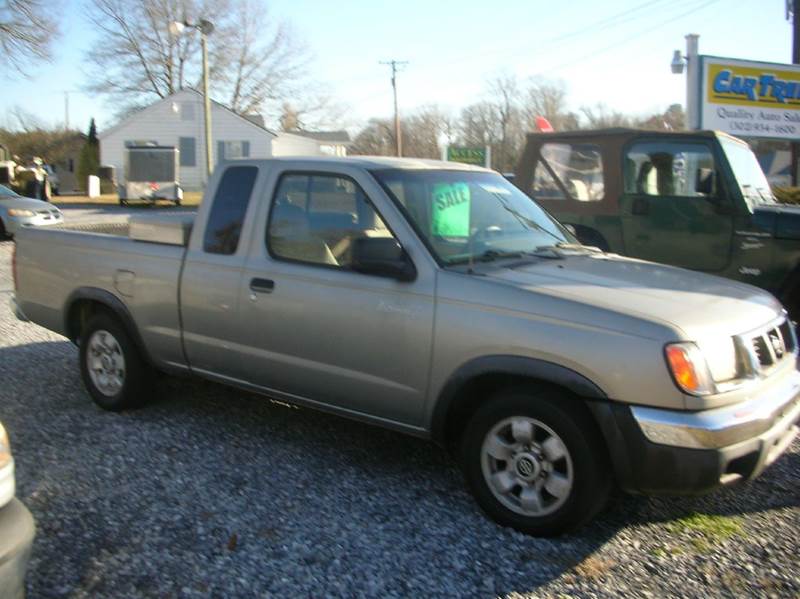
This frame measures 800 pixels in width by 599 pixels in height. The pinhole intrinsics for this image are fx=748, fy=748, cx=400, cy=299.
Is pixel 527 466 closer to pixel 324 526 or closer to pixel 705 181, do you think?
pixel 324 526

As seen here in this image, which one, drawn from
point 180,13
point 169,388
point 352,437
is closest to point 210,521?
point 352,437

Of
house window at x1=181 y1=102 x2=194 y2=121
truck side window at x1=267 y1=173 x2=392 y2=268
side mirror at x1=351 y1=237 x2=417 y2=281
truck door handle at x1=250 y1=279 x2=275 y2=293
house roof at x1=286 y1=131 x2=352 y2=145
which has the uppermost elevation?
house roof at x1=286 y1=131 x2=352 y2=145

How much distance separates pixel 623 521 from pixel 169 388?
12.0 feet

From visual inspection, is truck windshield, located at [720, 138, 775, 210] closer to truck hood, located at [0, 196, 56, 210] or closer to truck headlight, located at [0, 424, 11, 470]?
truck headlight, located at [0, 424, 11, 470]

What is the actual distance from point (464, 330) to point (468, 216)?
926 mm

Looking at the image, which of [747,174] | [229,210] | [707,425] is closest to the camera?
[707,425]

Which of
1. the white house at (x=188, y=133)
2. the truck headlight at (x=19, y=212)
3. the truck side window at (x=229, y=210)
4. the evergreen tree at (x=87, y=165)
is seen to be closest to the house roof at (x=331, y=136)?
the white house at (x=188, y=133)

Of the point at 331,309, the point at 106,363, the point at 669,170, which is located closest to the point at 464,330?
the point at 331,309

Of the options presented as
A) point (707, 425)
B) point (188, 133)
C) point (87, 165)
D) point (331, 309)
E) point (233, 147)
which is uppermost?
point (188, 133)

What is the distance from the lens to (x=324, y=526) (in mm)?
3596

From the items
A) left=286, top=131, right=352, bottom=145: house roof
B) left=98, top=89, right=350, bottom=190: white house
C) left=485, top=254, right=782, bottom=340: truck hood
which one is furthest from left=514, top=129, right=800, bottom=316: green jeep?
left=286, top=131, right=352, bottom=145: house roof

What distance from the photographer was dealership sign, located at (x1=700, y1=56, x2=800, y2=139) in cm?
1844

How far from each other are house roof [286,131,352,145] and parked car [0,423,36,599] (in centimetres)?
5831

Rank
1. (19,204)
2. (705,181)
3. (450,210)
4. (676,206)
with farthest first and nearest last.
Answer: (19,204) < (676,206) < (705,181) < (450,210)
